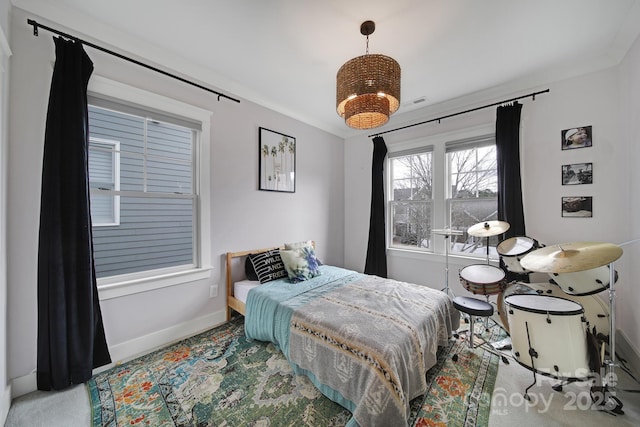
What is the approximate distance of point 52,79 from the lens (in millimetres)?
1683

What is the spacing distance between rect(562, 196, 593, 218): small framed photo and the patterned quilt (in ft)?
5.23

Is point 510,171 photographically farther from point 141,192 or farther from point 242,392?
point 141,192

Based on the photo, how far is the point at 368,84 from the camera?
5.32 feet

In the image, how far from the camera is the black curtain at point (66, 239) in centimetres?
162

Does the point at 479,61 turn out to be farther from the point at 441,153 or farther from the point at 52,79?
the point at 52,79

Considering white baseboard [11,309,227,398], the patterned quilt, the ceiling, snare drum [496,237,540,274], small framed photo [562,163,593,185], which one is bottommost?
white baseboard [11,309,227,398]

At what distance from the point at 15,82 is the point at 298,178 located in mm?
2619

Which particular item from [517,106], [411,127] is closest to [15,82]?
[411,127]

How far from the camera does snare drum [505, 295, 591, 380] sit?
4.88ft

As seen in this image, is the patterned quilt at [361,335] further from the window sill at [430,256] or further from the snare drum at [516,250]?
the window sill at [430,256]

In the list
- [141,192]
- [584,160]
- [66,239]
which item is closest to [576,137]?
[584,160]

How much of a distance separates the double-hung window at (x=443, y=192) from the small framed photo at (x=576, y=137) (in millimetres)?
610

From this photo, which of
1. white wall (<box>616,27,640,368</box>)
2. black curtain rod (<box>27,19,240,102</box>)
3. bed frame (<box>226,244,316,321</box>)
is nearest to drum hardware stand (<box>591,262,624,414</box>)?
white wall (<box>616,27,640,368</box>)

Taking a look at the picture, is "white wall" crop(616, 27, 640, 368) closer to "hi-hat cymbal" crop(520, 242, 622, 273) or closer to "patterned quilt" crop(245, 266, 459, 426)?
"hi-hat cymbal" crop(520, 242, 622, 273)
